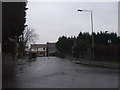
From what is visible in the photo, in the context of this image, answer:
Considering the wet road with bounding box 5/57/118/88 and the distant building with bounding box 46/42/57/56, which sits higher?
the wet road with bounding box 5/57/118/88

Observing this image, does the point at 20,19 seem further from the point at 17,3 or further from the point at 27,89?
the point at 27,89

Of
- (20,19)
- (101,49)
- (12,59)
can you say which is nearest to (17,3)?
(20,19)

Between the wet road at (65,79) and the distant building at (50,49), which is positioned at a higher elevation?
the wet road at (65,79)

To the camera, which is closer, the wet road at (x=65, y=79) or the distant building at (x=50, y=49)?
the wet road at (x=65, y=79)

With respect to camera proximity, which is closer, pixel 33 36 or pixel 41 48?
pixel 33 36

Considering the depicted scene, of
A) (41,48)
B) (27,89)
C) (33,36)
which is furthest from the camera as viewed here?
(41,48)

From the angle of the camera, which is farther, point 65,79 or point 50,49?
point 50,49

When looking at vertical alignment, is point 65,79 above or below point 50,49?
above

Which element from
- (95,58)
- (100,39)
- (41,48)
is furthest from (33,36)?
(41,48)

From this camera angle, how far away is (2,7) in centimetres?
1981

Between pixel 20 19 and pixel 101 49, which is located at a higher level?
pixel 20 19

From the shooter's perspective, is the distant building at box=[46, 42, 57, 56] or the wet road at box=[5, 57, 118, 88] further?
the distant building at box=[46, 42, 57, 56]

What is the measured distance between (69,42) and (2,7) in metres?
81.7

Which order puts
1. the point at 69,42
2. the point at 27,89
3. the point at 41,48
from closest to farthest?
the point at 27,89 < the point at 69,42 < the point at 41,48
